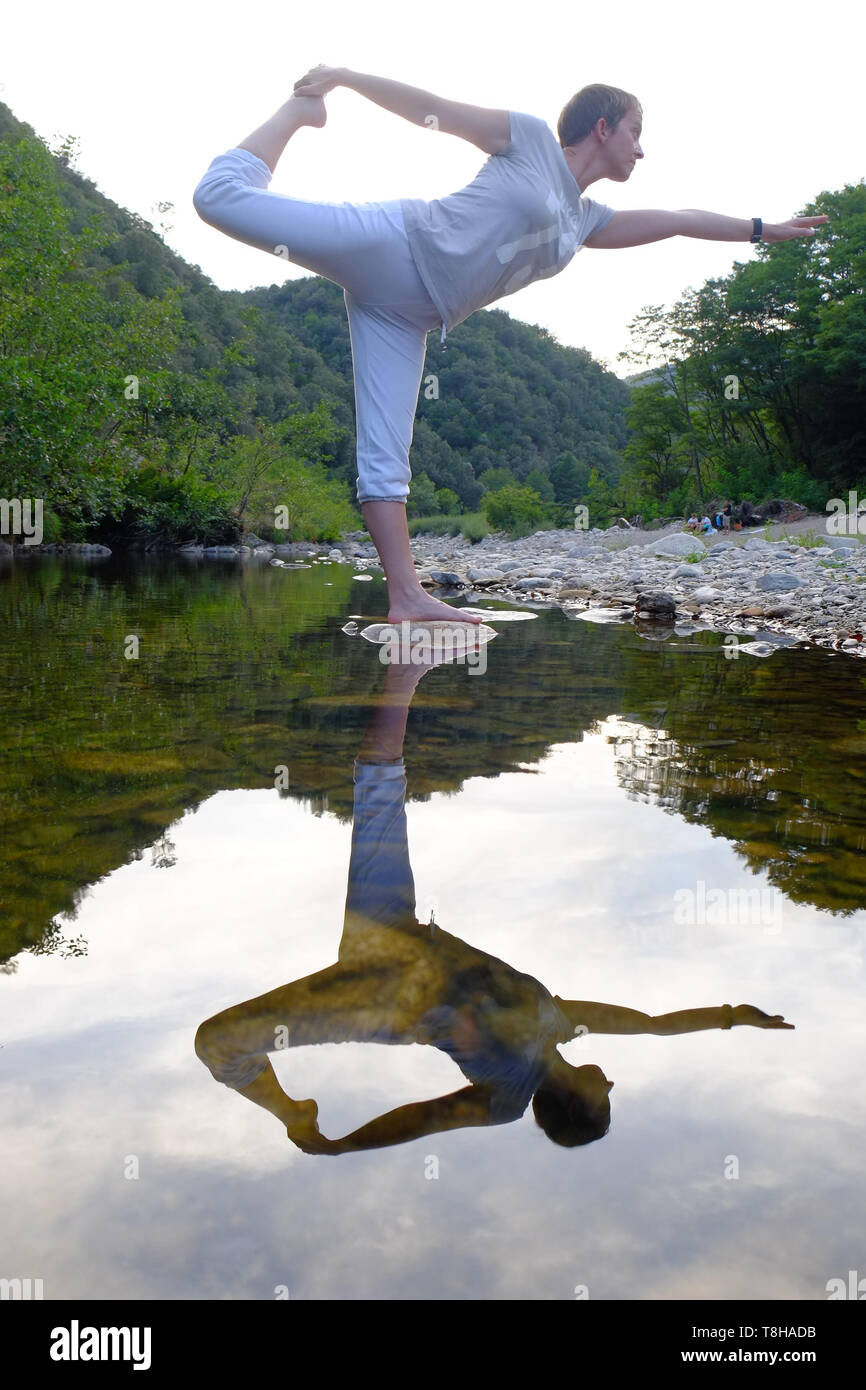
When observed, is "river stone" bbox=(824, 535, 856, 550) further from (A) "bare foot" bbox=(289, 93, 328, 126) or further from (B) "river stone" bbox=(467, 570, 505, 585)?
(A) "bare foot" bbox=(289, 93, 328, 126)

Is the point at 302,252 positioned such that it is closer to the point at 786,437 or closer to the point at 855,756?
the point at 855,756

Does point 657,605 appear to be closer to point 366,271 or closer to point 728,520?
point 366,271

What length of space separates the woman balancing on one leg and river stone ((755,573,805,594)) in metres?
4.19

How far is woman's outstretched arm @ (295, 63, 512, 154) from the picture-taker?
2.88 m

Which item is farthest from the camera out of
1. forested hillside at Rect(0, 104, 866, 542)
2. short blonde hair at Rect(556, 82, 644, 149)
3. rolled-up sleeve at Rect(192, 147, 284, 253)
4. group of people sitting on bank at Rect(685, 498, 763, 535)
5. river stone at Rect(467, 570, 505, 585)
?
group of people sitting on bank at Rect(685, 498, 763, 535)

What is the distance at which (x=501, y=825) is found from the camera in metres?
1.47

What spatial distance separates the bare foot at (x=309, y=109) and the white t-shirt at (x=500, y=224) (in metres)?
0.45

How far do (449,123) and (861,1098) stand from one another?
3.06 metres

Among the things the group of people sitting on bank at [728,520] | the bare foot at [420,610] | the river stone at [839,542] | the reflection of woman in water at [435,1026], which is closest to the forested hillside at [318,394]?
the bare foot at [420,610]

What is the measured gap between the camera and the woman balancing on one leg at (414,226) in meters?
2.77

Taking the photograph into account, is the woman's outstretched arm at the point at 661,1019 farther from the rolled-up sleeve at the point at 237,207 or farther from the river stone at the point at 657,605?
the river stone at the point at 657,605

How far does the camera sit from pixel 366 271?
9.63 feet

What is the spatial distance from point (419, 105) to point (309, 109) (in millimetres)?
354

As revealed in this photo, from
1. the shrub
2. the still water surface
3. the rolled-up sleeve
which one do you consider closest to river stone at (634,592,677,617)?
the rolled-up sleeve
